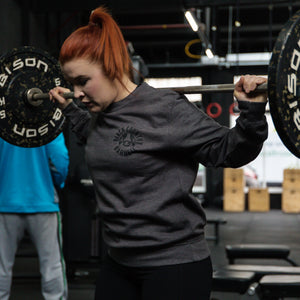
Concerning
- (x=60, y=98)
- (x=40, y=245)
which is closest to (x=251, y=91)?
(x=60, y=98)

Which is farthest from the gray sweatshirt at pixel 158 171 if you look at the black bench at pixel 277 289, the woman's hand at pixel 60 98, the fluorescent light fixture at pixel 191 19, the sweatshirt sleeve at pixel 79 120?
the fluorescent light fixture at pixel 191 19

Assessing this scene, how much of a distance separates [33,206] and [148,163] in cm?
149

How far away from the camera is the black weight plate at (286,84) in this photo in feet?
3.64

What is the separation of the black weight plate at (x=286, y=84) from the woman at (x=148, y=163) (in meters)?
0.04

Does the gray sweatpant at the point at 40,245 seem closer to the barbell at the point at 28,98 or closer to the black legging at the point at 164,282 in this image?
the barbell at the point at 28,98

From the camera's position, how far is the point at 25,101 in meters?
1.87

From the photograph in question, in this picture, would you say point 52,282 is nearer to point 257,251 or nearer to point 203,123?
point 257,251

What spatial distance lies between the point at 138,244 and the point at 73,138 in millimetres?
3186

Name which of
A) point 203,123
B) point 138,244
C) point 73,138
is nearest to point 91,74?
point 203,123

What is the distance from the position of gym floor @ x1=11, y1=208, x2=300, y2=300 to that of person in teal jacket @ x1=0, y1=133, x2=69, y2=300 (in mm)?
974

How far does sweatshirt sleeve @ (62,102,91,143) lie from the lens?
5.00 feet

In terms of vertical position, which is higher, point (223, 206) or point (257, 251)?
point (257, 251)

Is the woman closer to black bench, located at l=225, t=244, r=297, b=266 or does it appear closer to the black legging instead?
the black legging

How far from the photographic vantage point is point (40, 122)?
→ 1905mm
